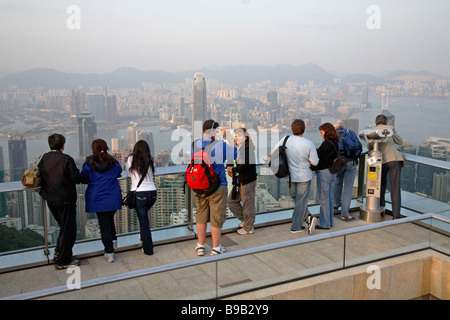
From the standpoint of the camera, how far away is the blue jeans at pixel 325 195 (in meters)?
6.33

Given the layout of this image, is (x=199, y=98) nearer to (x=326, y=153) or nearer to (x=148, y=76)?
(x=148, y=76)

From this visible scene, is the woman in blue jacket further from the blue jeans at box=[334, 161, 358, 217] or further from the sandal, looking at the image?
the blue jeans at box=[334, 161, 358, 217]

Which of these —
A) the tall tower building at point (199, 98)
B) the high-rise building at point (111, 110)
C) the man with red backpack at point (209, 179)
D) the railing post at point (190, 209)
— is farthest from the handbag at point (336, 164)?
the tall tower building at point (199, 98)

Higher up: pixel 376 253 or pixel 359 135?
pixel 359 135

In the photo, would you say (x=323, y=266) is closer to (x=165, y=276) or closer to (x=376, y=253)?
(x=376, y=253)

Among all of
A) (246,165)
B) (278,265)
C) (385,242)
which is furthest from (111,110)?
(278,265)

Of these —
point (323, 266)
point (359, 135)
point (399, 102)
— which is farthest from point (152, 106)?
point (323, 266)

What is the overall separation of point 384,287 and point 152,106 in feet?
89.3

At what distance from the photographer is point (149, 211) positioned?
550cm

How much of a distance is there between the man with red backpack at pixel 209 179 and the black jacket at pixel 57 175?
1351mm

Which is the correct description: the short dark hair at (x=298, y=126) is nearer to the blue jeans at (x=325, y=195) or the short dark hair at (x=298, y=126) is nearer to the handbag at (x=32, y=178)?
the blue jeans at (x=325, y=195)

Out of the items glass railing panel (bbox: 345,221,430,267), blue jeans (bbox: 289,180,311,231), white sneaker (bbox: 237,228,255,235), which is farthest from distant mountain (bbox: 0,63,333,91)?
glass railing panel (bbox: 345,221,430,267)

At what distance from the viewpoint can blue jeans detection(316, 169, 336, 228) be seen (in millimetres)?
6332
